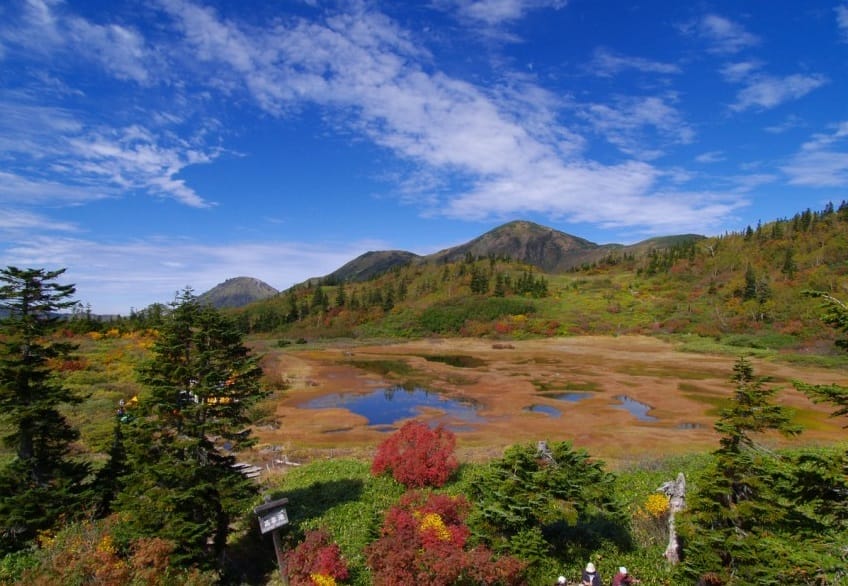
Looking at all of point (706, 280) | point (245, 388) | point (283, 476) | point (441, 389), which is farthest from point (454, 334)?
point (245, 388)

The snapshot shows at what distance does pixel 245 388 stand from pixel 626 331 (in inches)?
4126

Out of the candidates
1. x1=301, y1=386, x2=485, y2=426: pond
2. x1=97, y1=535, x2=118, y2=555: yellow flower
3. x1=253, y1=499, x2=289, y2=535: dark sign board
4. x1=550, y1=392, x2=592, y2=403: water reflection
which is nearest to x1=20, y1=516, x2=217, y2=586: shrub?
x1=97, y1=535, x2=118, y2=555: yellow flower

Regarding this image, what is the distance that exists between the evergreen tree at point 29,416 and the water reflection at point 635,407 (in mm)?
40198

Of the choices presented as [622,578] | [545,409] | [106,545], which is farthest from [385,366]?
[622,578]

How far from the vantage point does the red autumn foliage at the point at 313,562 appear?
501 inches

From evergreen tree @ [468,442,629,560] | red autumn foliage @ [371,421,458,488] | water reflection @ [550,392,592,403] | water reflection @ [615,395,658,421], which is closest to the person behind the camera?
evergreen tree @ [468,442,629,560]

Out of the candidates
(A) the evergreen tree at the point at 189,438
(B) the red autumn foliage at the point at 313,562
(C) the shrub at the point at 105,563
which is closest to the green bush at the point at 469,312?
(A) the evergreen tree at the point at 189,438

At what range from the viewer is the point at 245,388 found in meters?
15.3

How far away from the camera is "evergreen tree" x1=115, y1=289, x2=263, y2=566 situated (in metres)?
13.3

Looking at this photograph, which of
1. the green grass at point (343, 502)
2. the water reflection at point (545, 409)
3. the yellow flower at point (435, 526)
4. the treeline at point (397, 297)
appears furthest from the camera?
the treeline at point (397, 297)

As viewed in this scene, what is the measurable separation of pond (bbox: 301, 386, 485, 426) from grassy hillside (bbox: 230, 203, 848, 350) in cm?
6137

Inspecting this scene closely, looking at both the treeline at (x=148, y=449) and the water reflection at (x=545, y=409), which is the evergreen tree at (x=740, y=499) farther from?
the water reflection at (x=545, y=409)

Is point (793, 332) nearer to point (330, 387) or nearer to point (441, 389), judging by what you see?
point (441, 389)

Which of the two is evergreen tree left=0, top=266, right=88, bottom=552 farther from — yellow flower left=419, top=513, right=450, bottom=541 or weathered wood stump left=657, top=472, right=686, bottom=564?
weathered wood stump left=657, top=472, right=686, bottom=564
